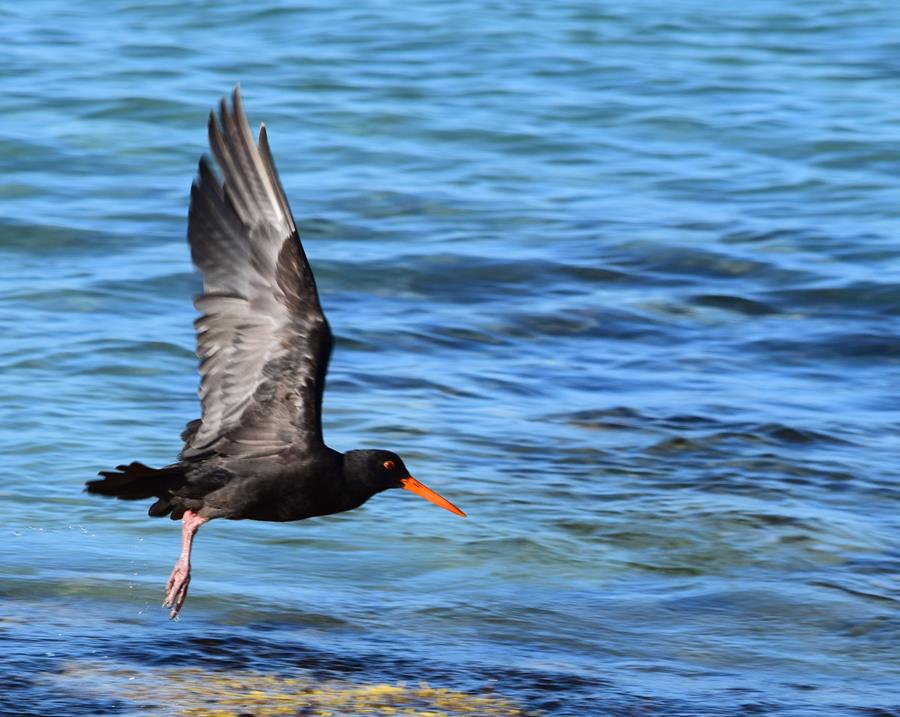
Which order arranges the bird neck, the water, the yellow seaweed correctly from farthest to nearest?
the water < the bird neck < the yellow seaweed

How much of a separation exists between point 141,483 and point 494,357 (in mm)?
4545

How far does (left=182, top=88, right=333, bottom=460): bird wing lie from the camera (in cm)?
527

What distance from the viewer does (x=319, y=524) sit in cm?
739

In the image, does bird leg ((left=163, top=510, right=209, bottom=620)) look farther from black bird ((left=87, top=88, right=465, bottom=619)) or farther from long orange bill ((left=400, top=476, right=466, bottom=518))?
long orange bill ((left=400, top=476, right=466, bottom=518))

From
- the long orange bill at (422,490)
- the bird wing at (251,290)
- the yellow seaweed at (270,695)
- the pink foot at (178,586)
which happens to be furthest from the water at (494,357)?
the bird wing at (251,290)

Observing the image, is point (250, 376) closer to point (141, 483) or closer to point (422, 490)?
point (141, 483)

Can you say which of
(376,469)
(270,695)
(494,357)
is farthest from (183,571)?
(494,357)

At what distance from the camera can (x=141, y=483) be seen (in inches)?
215

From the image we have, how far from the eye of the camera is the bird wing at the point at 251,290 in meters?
5.27

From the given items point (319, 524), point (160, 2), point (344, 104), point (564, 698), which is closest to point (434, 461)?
point (319, 524)

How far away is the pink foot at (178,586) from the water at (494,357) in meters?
0.16

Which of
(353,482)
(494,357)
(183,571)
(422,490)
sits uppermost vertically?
(353,482)

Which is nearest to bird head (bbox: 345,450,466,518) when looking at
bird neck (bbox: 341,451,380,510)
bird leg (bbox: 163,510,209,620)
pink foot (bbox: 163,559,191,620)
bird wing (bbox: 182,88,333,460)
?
bird neck (bbox: 341,451,380,510)

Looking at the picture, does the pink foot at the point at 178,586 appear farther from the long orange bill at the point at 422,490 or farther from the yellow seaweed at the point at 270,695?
the long orange bill at the point at 422,490
